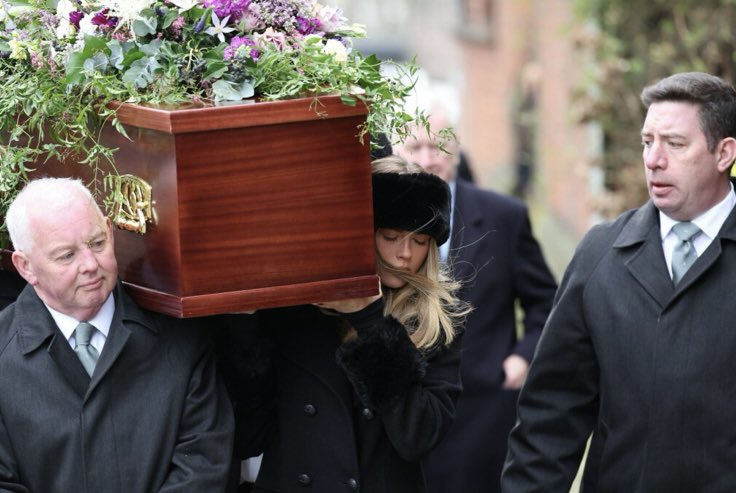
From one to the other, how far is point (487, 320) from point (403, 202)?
2197 millimetres

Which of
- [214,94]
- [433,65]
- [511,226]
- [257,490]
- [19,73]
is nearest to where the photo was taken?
[214,94]

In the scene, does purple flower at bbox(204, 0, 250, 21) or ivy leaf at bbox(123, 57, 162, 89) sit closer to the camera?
→ ivy leaf at bbox(123, 57, 162, 89)

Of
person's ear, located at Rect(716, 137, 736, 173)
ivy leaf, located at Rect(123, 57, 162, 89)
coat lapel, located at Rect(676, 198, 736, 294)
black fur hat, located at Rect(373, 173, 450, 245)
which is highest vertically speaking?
ivy leaf, located at Rect(123, 57, 162, 89)

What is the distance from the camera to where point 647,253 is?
4.77 m

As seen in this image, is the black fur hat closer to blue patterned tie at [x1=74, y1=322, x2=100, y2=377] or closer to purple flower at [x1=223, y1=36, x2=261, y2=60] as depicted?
purple flower at [x1=223, y1=36, x2=261, y2=60]

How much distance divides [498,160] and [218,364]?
56.8 ft

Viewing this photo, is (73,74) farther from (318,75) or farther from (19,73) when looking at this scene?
(318,75)

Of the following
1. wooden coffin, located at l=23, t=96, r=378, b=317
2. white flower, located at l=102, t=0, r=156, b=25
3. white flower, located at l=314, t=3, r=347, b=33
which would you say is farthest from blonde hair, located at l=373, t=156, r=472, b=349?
white flower, located at l=102, t=0, r=156, b=25

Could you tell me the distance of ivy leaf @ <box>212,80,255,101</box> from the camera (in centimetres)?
415

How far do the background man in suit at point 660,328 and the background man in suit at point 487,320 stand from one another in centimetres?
166

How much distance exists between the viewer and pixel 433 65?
98.0 ft

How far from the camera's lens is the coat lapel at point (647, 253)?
469 centimetres

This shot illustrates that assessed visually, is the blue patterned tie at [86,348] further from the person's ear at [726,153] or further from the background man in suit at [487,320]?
the background man in suit at [487,320]

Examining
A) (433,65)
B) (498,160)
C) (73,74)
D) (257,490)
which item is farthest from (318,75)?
(433,65)
